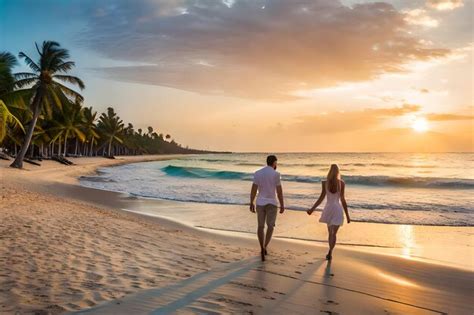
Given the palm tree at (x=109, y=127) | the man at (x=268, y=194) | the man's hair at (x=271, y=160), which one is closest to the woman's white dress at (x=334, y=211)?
the man at (x=268, y=194)

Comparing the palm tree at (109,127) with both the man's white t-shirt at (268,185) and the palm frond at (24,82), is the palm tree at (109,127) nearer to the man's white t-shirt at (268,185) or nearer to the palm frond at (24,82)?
the palm frond at (24,82)

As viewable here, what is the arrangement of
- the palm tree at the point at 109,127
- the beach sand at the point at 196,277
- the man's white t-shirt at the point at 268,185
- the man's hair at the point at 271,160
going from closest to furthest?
the beach sand at the point at 196,277
the man's white t-shirt at the point at 268,185
the man's hair at the point at 271,160
the palm tree at the point at 109,127

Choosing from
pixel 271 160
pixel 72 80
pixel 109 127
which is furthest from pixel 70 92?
pixel 109 127

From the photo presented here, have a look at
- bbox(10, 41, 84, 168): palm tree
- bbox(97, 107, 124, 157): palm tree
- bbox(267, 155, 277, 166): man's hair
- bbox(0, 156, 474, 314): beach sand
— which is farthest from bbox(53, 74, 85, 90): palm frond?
bbox(97, 107, 124, 157): palm tree

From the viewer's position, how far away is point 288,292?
17.6 feet

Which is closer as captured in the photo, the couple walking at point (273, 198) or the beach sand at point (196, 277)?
the beach sand at point (196, 277)

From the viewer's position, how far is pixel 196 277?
583 centimetres

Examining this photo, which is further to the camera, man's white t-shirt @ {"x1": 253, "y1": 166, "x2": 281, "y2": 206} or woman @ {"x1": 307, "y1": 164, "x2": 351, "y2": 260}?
woman @ {"x1": 307, "y1": 164, "x2": 351, "y2": 260}

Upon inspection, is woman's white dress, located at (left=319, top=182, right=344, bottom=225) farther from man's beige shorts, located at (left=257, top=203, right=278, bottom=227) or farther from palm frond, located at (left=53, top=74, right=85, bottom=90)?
palm frond, located at (left=53, top=74, right=85, bottom=90)

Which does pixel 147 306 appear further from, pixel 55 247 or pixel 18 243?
pixel 18 243

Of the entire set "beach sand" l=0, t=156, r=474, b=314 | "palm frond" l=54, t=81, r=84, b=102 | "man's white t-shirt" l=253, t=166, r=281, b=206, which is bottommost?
"beach sand" l=0, t=156, r=474, b=314

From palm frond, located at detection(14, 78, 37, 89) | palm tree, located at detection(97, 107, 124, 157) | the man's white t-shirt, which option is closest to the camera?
the man's white t-shirt

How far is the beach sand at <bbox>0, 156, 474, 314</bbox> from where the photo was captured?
15.3ft

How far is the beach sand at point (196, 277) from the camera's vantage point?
4672 millimetres
